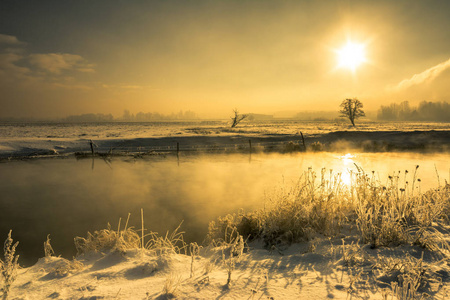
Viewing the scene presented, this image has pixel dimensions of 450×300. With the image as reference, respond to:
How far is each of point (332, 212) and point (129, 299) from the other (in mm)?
5129

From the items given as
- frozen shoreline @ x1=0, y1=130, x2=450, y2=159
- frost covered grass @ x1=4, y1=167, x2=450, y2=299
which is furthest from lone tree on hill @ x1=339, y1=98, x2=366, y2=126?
frost covered grass @ x1=4, y1=167, x2=450, y2=299

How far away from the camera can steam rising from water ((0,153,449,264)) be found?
9.30 metres

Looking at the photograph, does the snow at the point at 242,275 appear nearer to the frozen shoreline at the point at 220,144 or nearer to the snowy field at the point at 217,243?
the snowy field at the point at 217,243

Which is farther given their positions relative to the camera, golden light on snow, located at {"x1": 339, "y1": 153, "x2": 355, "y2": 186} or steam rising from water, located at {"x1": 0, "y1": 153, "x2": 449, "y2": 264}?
golden light on snow, located at {"x1": 339, "y1": 153, "x2": 355, "y2": 186}

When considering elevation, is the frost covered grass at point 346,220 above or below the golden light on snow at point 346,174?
above

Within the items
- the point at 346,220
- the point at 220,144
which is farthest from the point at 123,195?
the point at 220,144

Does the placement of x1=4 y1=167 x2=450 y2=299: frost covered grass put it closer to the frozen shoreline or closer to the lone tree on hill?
the frozen shoreline

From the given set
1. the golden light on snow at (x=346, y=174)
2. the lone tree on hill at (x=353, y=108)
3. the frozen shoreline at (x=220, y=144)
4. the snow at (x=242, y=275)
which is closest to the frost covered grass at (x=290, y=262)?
the snow at (x=242, y=275)

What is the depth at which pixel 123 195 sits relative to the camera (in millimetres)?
13281

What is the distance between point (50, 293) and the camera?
4.12 metres

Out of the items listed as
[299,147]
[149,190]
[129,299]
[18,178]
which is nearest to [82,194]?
[149,190]

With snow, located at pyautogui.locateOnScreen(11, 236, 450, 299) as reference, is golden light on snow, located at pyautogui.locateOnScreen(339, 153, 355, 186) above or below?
below

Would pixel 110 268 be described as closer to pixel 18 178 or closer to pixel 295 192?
pixel 295 192

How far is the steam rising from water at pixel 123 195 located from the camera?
9305 mm
